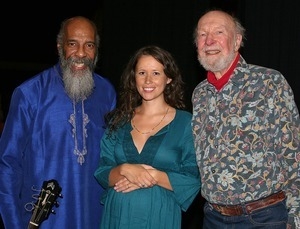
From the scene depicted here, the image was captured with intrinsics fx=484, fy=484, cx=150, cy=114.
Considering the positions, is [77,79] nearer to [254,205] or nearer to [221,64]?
[221,64]

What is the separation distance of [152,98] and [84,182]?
693mm

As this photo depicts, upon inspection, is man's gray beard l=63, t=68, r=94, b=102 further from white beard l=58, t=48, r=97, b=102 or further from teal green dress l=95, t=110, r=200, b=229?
teal green dress l=95, t=110, r=200, b=229

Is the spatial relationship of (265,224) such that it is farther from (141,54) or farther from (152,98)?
(141,54)

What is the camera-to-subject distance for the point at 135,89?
311 cm

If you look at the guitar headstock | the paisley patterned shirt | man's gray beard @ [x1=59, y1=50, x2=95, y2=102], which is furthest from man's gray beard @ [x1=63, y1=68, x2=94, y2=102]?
the paisley patterned shirt

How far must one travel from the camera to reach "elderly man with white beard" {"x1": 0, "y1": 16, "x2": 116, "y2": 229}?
2.96 m

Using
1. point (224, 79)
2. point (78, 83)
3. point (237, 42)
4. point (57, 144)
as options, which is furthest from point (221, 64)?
point (57, 144)

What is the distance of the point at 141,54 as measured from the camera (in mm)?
2979

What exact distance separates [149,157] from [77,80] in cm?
69

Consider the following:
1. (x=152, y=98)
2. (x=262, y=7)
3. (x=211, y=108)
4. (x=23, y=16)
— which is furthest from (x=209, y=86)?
(x=23, y=16)

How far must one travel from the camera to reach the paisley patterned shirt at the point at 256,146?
2.41m

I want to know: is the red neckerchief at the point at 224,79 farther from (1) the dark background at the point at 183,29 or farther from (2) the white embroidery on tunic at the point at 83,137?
(1) the dark background at the point at 183,29

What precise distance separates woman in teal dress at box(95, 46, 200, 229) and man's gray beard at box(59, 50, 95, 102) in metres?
0.24

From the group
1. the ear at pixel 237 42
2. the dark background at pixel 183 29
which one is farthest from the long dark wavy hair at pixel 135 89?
the dark background at pixel 183 29
